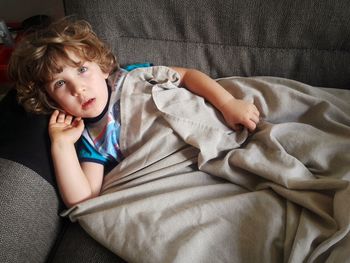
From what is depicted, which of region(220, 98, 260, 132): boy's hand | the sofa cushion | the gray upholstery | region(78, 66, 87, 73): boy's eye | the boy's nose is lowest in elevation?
the sofa cushion

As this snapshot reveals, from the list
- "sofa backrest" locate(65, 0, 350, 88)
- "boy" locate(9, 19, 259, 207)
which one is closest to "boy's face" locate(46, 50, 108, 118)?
"boy" locate(9, 19, 259, 207)

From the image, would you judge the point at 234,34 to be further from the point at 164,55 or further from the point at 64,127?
the point at 64,127

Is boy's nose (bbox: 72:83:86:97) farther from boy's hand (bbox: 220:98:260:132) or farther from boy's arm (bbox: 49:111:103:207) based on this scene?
boy's hand (bbox: 220:98:260:132)

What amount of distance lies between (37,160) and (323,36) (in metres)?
0.79

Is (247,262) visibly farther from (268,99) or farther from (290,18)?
(290,18)

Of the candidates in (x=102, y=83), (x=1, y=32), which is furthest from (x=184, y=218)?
(x=1, y=32)

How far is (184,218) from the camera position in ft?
2.12

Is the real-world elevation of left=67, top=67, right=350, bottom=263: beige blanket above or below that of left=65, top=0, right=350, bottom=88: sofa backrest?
below

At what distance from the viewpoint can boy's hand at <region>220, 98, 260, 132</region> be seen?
0.77 m

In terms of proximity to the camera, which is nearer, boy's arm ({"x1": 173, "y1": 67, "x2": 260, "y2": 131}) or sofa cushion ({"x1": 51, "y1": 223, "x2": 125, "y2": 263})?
sofa cushion ({"x1": 51, "y1": 223, "x2": 125, "y2": 263})

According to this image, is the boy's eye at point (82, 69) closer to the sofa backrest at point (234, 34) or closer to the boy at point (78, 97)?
the boy at point (78, 97)

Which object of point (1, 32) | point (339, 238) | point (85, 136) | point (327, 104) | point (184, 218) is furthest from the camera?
point (1, 32)

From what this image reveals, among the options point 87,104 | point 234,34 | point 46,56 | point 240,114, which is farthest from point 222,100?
point 46,56

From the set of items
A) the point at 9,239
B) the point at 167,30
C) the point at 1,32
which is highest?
the point at 167,30
